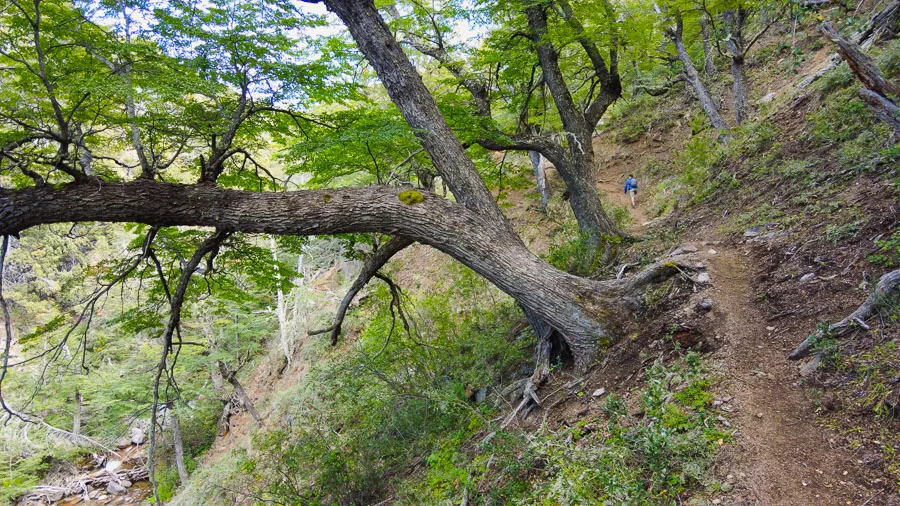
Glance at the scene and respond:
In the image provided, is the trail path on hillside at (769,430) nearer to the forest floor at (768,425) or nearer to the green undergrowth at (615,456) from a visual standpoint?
the forest floor at (768,425)

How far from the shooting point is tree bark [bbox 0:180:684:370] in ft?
13.0

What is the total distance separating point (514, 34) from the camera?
24.7ft

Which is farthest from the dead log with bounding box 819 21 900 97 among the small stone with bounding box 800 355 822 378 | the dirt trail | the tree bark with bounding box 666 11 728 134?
the tree bark with bounding box 666 11 728 134

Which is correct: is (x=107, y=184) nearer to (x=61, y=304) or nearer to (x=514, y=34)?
(x=514, y=34)

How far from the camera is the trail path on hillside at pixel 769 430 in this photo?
2529 millimetres

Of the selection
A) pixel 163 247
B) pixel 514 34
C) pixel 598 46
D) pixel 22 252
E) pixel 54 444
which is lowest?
pixel 54 444

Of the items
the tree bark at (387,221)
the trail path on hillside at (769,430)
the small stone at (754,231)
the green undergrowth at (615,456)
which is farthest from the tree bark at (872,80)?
the green undergrowth at (615,456)

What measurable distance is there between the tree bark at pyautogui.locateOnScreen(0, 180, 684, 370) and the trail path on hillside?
4.02ft

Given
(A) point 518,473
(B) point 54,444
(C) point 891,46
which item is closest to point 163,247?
(A) point 518,473

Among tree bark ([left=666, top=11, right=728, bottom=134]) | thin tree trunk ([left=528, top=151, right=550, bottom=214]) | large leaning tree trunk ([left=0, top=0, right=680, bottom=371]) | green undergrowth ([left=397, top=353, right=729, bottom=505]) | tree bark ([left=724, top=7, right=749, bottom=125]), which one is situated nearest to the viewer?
green undergrowth ([left=397, top=353, right=729, bottom=505])

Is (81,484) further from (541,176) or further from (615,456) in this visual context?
(615,456)

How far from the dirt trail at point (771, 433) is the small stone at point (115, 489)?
64.7 ft

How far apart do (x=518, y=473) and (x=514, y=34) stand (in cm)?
670

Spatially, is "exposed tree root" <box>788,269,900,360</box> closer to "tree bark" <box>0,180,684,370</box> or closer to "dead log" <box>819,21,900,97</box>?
"tree bark" <box>0,180,684,370</box>
